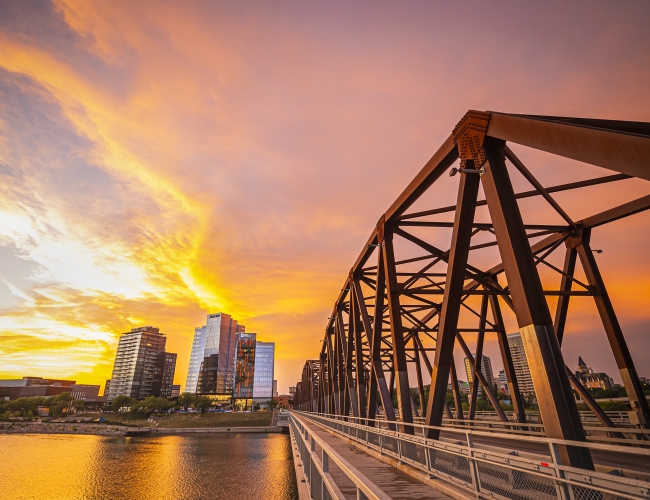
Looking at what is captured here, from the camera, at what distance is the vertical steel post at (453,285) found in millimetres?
9414

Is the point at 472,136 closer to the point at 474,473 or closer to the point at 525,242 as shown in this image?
the point at 525,242

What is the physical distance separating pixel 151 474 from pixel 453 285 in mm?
41510

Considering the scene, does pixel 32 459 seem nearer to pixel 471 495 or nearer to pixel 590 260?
pixel 471 495

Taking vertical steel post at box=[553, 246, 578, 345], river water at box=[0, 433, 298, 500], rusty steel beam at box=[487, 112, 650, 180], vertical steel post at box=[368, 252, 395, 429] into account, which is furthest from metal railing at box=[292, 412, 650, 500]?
river water at box=[0, 433, 298, 500]

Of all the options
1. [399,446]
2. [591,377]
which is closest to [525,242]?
[399,446]

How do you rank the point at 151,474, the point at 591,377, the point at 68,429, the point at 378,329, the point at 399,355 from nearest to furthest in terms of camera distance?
the point at 399,355 < the point at 378,329 < the point at 151,474 < the point at 68,429 < the point at 591,377

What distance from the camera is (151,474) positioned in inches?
1463

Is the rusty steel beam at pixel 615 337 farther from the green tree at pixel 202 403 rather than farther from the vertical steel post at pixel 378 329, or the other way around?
the green tree at pixel 202 403

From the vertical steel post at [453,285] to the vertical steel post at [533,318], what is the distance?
100 centimetres

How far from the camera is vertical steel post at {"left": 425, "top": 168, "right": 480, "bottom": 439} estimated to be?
9.41 metres

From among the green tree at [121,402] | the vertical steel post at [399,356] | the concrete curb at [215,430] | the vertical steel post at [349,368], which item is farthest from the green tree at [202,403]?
the vertical steel post at [399,356]

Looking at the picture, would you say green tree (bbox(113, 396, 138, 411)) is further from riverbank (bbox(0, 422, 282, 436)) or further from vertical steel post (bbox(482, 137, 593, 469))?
vertical steel post (bbox(482, 137, 593, 469))

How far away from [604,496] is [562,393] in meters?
2.26

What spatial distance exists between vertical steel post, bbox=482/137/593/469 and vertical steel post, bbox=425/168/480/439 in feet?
3.27
